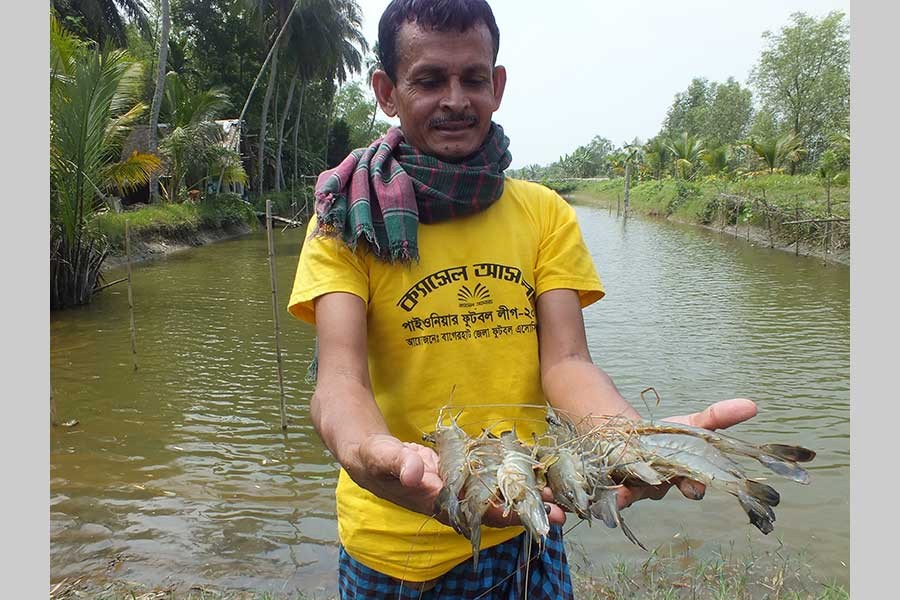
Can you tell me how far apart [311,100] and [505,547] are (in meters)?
45.1

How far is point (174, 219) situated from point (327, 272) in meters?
21.8

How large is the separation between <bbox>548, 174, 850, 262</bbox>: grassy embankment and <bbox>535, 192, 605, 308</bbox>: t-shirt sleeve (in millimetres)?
19400

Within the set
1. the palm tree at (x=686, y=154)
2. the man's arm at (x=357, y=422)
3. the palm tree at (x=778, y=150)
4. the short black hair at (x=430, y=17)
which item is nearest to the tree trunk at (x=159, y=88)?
the short black hair at (x=430, y=17)

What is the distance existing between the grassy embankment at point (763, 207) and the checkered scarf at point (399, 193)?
19666 millimetres

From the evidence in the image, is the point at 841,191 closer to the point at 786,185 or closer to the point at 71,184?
the point at 786,185

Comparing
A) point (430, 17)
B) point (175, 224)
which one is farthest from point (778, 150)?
point (430, 17)

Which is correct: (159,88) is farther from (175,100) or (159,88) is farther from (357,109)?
(357,109)

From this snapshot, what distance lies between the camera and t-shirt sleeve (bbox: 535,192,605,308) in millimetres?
2021

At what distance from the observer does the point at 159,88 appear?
69.1ft

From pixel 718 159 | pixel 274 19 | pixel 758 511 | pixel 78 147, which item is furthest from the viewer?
pixel 718 159

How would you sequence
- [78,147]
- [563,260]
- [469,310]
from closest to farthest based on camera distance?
[469,310] < [563,260] < [78,147]

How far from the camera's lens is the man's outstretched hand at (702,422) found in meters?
1.50

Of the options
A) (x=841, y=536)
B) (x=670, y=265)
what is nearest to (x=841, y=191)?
(x=670, y=265)

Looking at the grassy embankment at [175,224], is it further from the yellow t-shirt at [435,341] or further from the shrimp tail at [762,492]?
the shrimp tail at [762,492]
